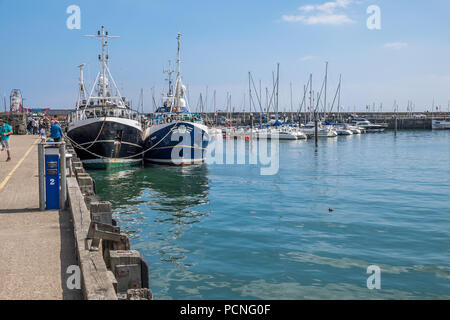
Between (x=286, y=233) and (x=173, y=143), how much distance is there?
21566mm

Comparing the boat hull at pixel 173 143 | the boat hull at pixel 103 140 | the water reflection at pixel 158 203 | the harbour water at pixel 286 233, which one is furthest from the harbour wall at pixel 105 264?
the boat hull at pixel 173 143

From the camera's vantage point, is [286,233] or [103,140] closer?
[286,233]

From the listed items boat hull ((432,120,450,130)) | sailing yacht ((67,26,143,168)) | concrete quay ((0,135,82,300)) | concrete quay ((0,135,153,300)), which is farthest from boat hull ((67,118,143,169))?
boat hull ((432,120,450,130))

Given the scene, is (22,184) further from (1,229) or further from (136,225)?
(1,229)

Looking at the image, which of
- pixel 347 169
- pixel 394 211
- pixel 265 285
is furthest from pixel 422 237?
pixel 347 169

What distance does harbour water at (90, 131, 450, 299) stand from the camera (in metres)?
10.4

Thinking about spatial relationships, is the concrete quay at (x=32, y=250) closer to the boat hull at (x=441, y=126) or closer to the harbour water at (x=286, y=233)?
the harbour water at (x=286, y=233)

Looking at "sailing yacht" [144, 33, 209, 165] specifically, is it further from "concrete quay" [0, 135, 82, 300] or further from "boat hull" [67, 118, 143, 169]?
"concrete quay" [0, 135, 82, 300]

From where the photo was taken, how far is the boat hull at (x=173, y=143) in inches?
1378

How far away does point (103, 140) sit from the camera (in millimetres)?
31516

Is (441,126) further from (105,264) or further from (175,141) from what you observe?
(105,264)

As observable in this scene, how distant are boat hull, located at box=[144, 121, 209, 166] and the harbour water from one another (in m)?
5.87

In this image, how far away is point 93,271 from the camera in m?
5.83

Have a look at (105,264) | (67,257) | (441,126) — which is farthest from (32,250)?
(441,126)
